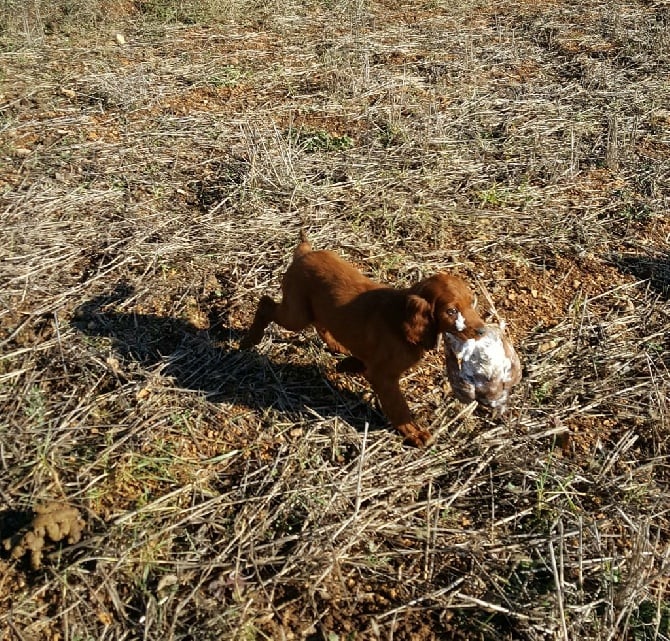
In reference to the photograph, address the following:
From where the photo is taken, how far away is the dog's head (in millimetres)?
3258

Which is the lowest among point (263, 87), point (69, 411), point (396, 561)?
point (396, 561)

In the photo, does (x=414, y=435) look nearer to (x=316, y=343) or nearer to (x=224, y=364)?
(x=316, y=343)

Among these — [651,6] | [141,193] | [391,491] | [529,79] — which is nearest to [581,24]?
[651,6]

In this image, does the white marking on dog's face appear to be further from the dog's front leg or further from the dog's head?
the dog's front leg

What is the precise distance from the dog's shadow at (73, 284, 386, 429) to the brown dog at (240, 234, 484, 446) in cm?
19

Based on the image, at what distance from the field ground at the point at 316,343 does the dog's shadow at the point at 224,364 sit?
0.06 ft

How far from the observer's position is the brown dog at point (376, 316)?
3.32 m

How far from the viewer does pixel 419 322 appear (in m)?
3.36

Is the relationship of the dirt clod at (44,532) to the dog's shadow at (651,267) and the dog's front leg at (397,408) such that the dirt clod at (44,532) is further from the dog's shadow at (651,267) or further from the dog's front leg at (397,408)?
the dog's shadow at (651,267)

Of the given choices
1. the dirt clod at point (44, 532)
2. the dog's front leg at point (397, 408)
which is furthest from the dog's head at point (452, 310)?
the dirt clod at point (44, 532)

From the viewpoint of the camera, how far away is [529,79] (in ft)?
26.6

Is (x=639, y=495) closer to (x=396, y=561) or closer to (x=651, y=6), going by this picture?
(x=396, y=561)

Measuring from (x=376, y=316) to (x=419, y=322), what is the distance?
0.36 meters

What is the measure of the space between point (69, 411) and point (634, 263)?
416 cm
